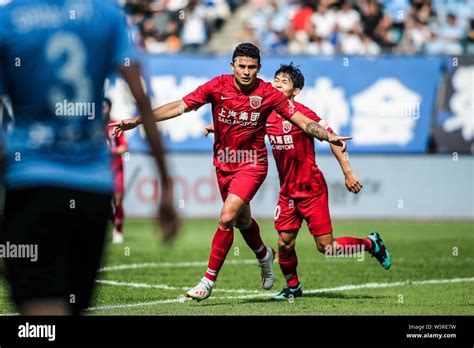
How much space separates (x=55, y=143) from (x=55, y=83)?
28 centimetres

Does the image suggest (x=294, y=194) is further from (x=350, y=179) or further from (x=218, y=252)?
(x=218, y=252)

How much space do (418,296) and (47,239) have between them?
283 inches

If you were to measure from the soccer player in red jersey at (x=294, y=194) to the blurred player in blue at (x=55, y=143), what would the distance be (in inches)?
243

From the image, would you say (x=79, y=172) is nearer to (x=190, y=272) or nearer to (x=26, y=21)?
(x=26, y=21)

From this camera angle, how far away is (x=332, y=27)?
24406mm

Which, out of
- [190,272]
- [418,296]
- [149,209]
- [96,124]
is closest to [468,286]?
[418,296]

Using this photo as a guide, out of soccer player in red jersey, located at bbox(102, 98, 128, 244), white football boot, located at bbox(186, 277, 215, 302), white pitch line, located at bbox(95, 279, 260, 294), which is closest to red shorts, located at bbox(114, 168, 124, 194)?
soccer player in red jersey, located at bbox(102, 98, 128, 244)

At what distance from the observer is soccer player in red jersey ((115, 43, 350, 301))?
33.2ft

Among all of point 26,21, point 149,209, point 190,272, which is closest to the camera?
point 26,21

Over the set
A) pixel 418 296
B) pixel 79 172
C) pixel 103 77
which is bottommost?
pixel 418 296

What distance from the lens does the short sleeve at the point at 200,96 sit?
10258mm

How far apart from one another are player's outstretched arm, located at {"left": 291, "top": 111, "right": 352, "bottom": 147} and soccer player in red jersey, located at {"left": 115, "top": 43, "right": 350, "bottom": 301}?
0.19m

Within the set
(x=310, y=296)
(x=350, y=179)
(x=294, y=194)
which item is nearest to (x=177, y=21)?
(x=294, y=194)
